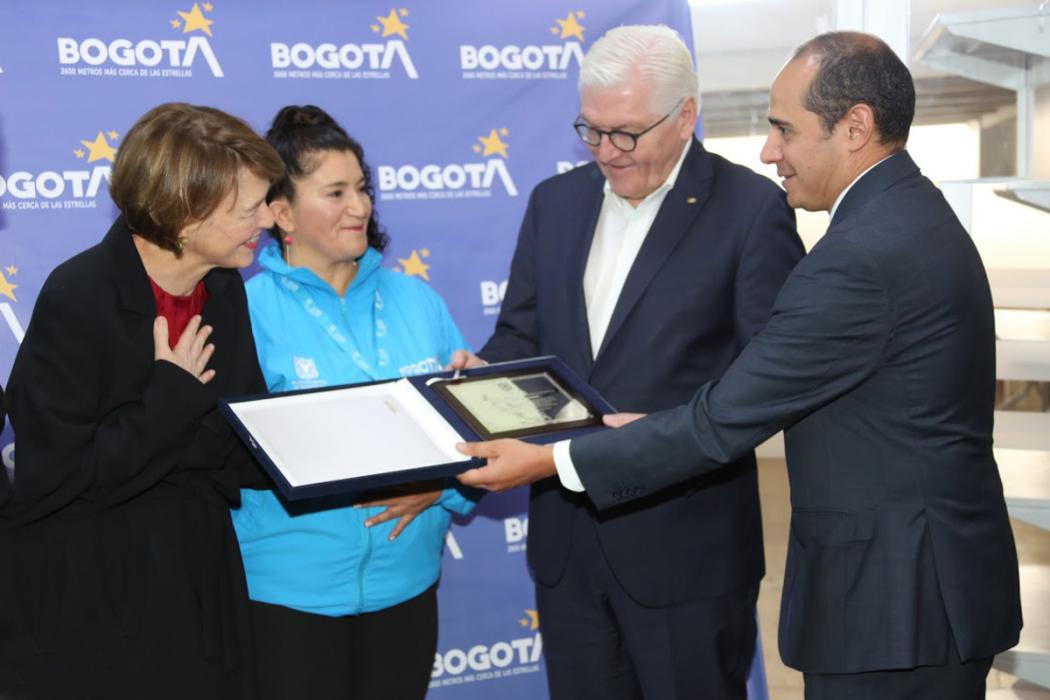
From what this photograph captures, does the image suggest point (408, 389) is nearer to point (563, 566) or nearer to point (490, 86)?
point (563, 566)

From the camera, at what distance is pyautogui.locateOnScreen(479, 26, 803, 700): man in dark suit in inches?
92.0

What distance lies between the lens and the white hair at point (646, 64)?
2410mm

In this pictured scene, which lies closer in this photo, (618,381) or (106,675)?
(106,675)

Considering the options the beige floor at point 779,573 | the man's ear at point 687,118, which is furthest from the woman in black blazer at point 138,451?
the beige floor at point 779,573

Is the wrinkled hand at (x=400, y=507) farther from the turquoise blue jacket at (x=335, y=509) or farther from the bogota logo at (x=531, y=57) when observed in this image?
the bogota logo at (x=531, y=57)

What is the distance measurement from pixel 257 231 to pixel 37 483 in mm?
638

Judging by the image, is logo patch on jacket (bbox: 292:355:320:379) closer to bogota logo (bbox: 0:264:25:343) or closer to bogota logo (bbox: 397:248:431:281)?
bogota logo (bbox: 397:248:431:281)

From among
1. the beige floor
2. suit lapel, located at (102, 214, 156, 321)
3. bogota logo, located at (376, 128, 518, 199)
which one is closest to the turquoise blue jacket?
suit lapel, located at (102, 214, 156, 321)

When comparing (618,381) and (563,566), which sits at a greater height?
(618,381)

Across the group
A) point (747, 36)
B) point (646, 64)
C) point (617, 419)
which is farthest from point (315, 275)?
point (747, 36)

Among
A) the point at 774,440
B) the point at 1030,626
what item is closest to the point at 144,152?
the point at 1030,626

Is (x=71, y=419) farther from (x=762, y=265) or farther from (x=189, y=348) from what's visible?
(x=762, y=265)

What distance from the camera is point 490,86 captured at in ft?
11.0

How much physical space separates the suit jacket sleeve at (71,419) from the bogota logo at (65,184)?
1.27m
